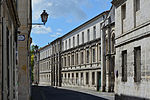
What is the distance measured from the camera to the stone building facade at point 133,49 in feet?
47.9

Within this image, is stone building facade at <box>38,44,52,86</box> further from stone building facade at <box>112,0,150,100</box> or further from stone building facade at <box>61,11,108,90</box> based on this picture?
stone building facade at <box>112,0,150,100</box>

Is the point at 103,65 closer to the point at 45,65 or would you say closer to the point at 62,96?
the point at 62,96

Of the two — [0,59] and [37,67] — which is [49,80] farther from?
[0,59]

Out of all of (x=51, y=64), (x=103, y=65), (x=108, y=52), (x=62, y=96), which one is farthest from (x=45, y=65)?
(x=62, y=96)

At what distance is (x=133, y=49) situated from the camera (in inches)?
637

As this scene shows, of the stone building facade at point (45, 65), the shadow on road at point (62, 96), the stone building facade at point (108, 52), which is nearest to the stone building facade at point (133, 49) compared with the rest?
the shadow on road at point (62, 96)

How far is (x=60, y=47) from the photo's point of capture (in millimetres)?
64188

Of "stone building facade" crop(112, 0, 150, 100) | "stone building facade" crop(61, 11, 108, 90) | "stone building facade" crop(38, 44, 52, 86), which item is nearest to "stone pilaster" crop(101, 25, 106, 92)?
"stone building facade" crop(61, 11, 108, 90)

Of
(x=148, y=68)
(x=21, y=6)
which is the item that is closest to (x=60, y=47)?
(x=21, y=6)

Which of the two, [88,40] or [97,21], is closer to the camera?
[97,21]

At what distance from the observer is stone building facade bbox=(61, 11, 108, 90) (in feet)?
133

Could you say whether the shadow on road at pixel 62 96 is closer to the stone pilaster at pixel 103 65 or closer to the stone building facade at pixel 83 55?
the stone pilaster at pixel 103 65

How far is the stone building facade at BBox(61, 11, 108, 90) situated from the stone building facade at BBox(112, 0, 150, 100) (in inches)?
774

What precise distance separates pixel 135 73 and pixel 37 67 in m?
81.2
